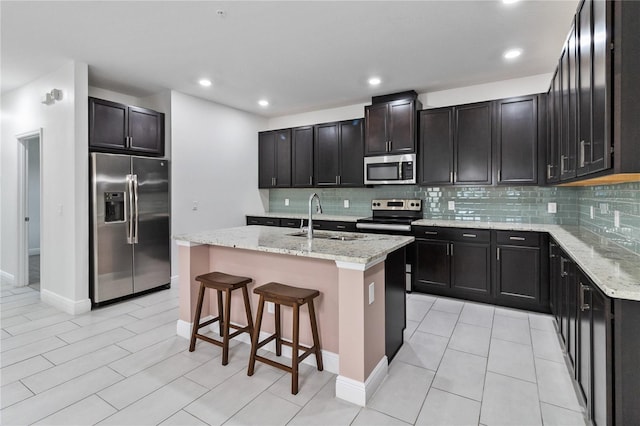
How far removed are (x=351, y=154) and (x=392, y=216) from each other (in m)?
1.16

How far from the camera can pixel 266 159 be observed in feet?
19.8

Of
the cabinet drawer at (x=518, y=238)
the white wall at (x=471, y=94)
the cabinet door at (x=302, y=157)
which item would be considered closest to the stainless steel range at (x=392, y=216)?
the cabinet drawer at (x=518, y=238)

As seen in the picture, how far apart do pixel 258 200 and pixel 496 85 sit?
4.19 meters

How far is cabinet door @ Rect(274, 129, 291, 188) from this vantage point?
5.78 meters

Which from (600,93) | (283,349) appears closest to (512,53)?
(600,93)

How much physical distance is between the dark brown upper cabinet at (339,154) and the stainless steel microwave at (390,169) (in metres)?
0.25

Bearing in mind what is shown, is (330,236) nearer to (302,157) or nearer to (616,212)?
(616,212)

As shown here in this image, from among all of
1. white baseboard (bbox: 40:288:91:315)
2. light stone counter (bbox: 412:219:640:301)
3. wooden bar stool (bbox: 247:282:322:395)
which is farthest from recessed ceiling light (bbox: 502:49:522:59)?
white baseboard (bbox: 40:288:91:315)

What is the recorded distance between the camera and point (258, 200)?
20.3ft

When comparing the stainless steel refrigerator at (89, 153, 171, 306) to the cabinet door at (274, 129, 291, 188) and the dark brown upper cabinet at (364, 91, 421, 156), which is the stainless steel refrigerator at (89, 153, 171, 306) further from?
Result: the dark brown upper cabinet at (364, 91, 421, 156)

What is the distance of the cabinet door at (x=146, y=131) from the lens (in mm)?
4219

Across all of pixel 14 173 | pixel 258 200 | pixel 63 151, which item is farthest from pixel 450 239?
pixel 14 173

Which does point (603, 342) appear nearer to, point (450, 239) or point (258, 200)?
point (450, 239)

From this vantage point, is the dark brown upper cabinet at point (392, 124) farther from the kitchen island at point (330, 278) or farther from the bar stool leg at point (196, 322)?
the bar stool leg at point (196, 322)
